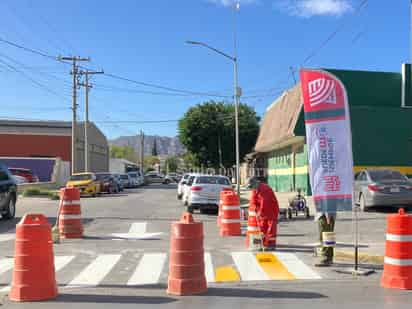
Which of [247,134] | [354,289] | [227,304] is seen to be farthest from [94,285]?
[247,134]

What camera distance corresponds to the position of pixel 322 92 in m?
8.62

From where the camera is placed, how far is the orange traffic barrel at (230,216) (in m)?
13.1

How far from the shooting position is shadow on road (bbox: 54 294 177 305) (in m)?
6.64

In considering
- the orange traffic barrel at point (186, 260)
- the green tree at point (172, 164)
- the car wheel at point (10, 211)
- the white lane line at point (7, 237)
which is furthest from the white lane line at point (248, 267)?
the green tree at point (172, 164)

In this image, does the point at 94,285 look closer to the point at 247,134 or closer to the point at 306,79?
the point at 306,79

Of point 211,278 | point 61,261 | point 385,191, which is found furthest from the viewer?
point 385,191

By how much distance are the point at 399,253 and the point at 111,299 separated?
3.95 meters

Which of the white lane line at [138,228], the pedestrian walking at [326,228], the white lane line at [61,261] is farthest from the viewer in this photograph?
the white lane line at [138,228]

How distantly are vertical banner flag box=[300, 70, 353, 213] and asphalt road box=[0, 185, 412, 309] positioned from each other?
1.25 meters

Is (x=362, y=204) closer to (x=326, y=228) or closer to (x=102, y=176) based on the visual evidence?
(x=326, y=228)

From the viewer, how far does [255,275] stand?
8.27m

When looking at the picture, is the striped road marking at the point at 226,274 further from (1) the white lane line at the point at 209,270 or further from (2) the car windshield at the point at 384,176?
(2) the car windshield at the point at 384,176

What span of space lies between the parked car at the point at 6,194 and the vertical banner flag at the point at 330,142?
37.2ft

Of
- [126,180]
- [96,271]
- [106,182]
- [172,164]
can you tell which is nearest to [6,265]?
[96,271]
